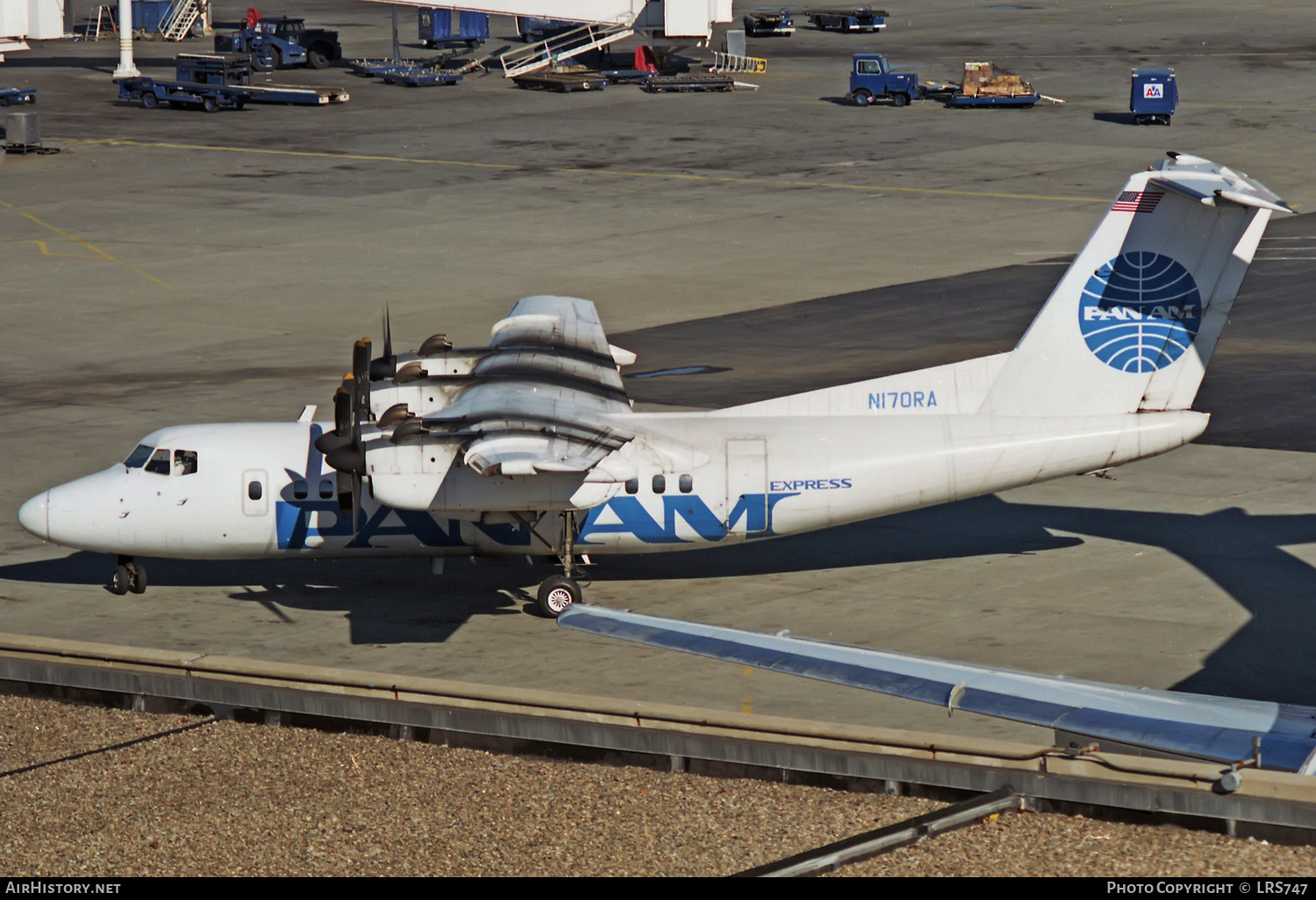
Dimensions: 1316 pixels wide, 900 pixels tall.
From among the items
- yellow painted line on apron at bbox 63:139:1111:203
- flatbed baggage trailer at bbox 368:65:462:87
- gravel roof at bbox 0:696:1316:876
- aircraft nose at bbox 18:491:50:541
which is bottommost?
gravel roof at bbox 0:696:1316:876

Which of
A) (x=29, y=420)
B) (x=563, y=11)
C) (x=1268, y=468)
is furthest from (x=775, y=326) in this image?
(x=563, y=11)

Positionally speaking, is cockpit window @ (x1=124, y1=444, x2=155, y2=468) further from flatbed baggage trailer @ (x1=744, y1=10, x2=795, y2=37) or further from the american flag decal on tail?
flatbed baggage trailer @ (x1=744, y1=10, x2=795, y2=37)

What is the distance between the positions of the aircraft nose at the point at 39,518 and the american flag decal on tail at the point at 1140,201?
16.3 meters

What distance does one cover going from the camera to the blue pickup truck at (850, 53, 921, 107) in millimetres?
77562

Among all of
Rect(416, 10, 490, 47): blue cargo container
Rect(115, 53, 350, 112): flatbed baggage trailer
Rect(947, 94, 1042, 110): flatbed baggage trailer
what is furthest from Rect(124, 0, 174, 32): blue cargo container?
Rect(947, 94, 1042, 110): flatbed baggage trailer

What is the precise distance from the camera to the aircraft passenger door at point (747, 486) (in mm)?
23922

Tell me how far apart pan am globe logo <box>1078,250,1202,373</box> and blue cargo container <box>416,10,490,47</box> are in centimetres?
7627

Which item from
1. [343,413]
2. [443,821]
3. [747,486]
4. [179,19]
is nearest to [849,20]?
[179,19]

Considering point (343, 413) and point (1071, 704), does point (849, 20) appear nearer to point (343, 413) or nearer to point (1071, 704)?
point (343, 413)

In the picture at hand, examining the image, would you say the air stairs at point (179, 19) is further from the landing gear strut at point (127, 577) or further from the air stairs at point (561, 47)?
the landing gear strut at point (127, 577)

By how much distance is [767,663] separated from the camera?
1511cm

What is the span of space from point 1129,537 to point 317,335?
2294cm

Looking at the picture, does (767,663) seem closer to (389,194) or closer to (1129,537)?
(1129,537)

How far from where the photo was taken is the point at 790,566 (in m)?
26.1
